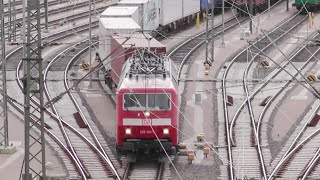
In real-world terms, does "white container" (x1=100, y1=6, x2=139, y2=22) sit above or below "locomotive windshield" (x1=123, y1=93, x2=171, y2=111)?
above

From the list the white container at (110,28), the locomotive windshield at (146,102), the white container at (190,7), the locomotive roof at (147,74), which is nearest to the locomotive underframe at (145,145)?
the locomotive windshield at (146,102)

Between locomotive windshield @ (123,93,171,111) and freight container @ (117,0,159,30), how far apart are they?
707 inches

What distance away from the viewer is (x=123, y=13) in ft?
137

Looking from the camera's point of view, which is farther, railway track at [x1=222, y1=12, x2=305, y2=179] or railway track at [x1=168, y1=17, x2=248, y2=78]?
railway track at [x1=168, y1=17, x2=248, y2=78]

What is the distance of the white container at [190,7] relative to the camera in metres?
58.5

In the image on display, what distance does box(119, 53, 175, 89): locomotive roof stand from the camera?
2614cm

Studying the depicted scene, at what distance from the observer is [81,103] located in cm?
3591

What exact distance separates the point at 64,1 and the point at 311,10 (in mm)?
19986

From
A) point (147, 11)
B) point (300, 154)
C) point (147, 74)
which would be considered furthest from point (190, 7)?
point (147, 74)

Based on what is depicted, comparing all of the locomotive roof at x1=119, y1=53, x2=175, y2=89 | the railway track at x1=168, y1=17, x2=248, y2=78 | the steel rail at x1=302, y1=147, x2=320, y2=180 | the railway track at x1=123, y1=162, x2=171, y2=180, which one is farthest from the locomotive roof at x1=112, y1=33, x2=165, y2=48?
the steel rail at x1=302, y1=147, x2=320, y2=180

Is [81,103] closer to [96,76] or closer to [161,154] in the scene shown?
[96,76]

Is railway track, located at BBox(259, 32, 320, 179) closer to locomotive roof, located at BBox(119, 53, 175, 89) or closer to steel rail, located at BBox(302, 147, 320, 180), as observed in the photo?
steel rail, located at BBox(302, 147, 320, 180)

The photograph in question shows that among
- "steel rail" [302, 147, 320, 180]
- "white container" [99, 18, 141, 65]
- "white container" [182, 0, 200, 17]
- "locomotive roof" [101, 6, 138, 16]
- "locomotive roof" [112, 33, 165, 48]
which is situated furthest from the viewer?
"white container" [182, 0, 200, 17]

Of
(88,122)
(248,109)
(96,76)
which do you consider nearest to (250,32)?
(96,76)
